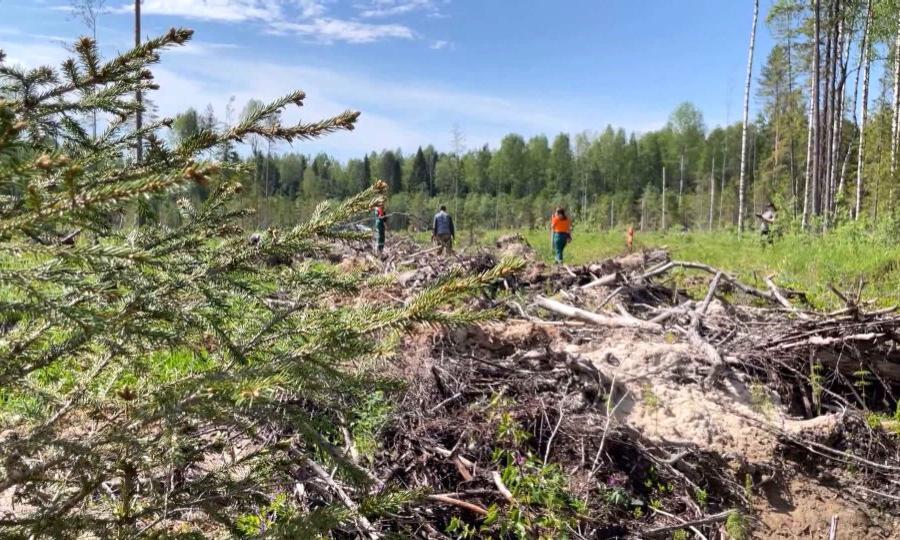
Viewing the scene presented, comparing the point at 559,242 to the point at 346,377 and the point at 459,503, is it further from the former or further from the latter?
the point at 346,377

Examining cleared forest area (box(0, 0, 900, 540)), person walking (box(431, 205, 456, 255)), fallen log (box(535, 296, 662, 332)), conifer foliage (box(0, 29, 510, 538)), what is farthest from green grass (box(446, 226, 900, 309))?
conifer foliage (box(0, 29, 510, 538))

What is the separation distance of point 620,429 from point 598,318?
236 centimetres

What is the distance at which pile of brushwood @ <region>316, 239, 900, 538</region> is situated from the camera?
10.0ft

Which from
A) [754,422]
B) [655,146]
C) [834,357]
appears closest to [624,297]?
[834,357]

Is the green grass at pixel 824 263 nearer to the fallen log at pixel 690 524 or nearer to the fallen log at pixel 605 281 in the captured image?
the fallen log at pixel 605 281

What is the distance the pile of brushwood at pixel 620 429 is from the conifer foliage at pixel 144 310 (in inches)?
25.3

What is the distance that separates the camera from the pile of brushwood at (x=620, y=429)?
10.0 ft

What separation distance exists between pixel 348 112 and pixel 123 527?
3.85 feet

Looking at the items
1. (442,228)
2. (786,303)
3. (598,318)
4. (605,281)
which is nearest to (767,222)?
(442,228)

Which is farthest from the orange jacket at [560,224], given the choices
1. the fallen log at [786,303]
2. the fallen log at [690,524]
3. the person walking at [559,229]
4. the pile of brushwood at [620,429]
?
the fallen log at [690,524]

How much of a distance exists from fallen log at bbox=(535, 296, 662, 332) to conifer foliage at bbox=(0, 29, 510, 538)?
4.17 m

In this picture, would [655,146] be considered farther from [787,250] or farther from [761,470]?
[761,470]

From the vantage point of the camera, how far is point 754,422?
13.1ft

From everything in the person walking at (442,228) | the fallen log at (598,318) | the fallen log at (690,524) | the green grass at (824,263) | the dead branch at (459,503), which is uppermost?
the person walking at (442,228)
